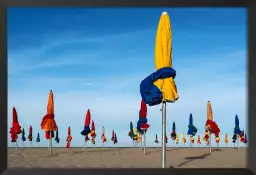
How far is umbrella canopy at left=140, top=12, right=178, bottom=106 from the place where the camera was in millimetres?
5238

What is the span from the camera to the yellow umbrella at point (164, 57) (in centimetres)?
525

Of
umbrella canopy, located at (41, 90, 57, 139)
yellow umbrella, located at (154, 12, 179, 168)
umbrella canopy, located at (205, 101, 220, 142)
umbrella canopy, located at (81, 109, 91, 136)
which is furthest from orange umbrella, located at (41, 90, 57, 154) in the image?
umbrella canopy, located at (205, 101, 220, 142)

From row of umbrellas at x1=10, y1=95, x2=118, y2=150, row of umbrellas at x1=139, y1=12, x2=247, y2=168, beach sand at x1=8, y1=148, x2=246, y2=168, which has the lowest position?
beach sand at x1=8, y1=148, x2=246, y2=168

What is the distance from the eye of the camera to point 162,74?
5.22m

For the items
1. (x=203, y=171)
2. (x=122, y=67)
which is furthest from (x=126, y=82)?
(x=203, y=171)

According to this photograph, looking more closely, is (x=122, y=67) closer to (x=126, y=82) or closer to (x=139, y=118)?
(x=126, y=82)

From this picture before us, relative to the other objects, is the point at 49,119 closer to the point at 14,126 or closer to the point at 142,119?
the point at 14,126

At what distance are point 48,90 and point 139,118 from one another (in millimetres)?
2177

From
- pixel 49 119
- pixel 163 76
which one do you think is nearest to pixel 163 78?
pixel 163 76

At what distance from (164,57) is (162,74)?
0.83 feet

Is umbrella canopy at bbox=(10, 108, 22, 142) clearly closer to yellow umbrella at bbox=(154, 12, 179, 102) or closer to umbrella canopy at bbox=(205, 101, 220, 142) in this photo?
umbrella canopy at bbox=(205, 101, 220, 142)

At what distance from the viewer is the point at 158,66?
17.4ft
